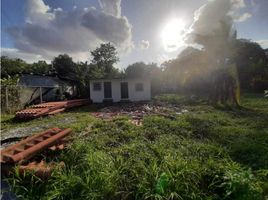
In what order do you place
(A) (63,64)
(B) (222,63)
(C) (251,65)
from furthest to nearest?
(A) (63,64) → (C) (251,65) → (B) (222,63)

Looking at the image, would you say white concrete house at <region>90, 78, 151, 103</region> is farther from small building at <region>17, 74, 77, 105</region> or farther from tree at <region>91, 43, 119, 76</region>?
tree at <region>91, 43, 119, 76</region>

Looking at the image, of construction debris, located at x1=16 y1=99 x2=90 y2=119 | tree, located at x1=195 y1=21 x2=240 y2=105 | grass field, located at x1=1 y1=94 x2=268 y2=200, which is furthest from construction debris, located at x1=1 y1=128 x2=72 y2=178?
tree, located at x1=195 y1=21 x2=240 y2=105

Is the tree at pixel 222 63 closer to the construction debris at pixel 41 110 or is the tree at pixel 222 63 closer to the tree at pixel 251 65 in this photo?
the tree at pixel 251 65

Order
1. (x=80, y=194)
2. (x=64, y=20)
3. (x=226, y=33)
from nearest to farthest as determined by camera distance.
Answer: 1. (x=80, y=194)
2. (x=64, y=20)
3. (x=226, y=33)

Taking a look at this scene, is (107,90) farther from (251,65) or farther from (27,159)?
(251,65)

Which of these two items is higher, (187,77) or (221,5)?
(221,5)

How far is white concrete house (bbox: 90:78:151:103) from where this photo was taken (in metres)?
17.4

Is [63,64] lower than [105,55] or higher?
lower

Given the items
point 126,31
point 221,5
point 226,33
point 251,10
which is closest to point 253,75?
point 226,33

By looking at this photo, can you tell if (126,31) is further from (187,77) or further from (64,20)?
(187,77)

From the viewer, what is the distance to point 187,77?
70.4ft

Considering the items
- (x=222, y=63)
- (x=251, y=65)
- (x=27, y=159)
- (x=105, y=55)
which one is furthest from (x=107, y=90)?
(x=105, y=55)

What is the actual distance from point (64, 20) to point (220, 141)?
6781 mm

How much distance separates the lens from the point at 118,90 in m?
17.4
